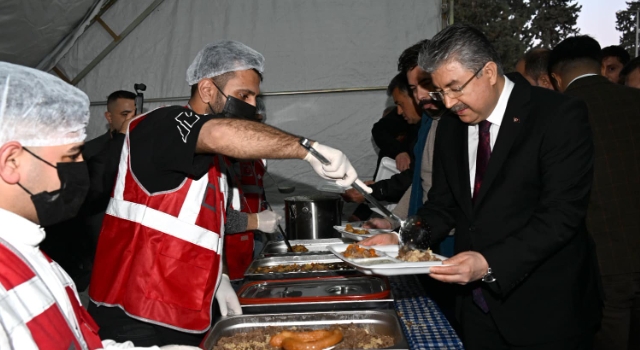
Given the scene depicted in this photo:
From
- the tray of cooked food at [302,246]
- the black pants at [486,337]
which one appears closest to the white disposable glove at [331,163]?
the black pants at [486,337]

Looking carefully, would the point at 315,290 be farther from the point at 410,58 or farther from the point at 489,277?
the point at 410,58

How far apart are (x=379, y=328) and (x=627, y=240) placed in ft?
5.60

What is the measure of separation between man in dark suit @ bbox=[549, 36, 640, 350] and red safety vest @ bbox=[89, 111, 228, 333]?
2.08 m

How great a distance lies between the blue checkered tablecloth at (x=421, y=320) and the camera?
5.31 feet

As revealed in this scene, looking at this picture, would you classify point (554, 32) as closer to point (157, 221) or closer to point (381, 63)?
point (381, 63)

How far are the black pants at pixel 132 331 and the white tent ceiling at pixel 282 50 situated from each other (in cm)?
→ 318

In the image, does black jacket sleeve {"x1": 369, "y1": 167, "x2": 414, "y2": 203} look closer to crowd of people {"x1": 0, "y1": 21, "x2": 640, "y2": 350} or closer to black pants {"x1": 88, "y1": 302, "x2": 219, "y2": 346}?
crowd of people {"x1": 0, "y1": 21, "x2": 640, "y2": 350}

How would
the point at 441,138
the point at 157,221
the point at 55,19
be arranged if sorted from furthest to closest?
the point at 55,19
the point at 441,138
the point at 157,221

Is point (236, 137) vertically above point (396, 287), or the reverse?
point (236, 137)

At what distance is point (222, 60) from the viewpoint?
2.11 meters

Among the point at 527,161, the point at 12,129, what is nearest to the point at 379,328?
the point at 527,161

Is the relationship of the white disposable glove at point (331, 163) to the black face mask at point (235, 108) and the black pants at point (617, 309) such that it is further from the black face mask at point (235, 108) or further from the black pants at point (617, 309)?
the black pants at point (617, 309)

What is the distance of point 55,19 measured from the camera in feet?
13.5

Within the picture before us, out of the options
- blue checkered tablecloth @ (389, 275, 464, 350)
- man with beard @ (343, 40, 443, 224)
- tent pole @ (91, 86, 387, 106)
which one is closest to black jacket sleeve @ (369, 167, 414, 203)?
man with beard @ (343, 40, 443, 224)
